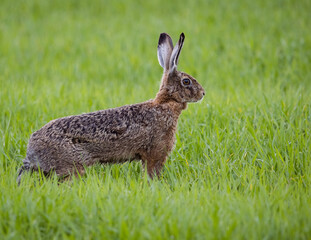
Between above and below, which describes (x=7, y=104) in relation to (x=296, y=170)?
above

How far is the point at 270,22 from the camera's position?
12.5 meters

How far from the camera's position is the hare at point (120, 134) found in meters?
4.56

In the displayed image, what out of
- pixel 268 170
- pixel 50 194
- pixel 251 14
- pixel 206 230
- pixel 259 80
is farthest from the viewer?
pixel 251 14

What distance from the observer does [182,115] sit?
6.79 meters

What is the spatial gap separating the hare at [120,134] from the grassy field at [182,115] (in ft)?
0.74

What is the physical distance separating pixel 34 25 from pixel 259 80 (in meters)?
8.10

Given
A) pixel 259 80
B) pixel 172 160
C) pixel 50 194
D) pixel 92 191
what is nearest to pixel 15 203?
pixel 50 194

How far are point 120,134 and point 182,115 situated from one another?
6.80 feet

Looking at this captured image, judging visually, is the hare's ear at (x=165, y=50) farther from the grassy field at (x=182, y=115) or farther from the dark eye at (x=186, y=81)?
the grassy field at (x=182, y=115)

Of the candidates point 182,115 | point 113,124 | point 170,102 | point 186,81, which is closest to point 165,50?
point 186,81

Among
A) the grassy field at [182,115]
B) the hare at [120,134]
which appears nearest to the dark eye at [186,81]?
the hare at [120,134]

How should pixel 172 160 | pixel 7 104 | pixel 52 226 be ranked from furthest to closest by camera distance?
pixel 7 104 → pixel 172 160 → pixel 52 226

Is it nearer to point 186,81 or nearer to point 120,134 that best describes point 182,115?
point 186,81

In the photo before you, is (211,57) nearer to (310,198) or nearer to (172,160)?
(172,160)
